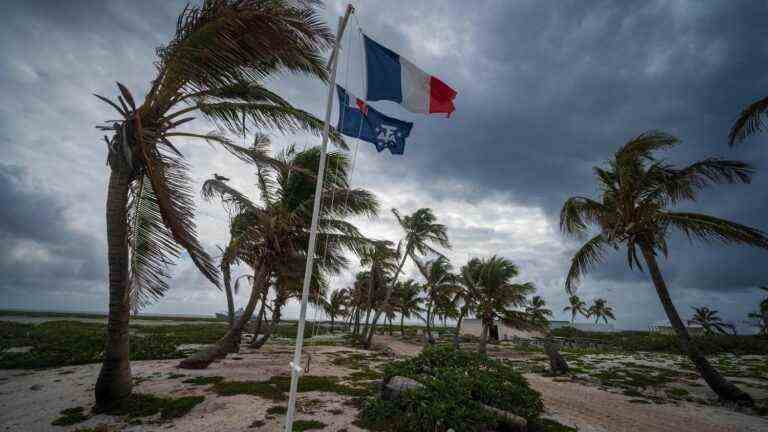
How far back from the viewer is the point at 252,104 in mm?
6832

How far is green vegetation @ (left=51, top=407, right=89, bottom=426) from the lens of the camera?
602 centimetres

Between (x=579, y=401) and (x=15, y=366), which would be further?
(x=15, y=366)

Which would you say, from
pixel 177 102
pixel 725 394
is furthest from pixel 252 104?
pixel 725 394

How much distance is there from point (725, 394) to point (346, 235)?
14753mm

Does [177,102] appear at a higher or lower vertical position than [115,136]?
higher

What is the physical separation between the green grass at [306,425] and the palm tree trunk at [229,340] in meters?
6.15

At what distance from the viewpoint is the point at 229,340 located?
1201 centimetres

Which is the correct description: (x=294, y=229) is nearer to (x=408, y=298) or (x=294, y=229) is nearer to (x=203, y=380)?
(x=203, y=380)

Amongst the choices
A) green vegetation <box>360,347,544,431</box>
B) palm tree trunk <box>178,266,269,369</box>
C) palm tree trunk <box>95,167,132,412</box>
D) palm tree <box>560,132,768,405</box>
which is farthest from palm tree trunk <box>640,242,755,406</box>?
palm tree trunk <box>95,167,132,412</box>

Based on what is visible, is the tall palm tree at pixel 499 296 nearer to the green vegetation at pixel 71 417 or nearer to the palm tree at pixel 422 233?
the palm tree at pixel 422 233

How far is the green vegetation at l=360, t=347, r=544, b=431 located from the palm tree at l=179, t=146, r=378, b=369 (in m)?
4.80

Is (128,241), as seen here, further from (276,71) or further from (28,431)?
(276,71)

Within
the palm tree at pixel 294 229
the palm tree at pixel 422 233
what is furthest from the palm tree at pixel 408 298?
the palm tree at pixel 294 229

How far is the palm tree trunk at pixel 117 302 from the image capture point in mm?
6391
